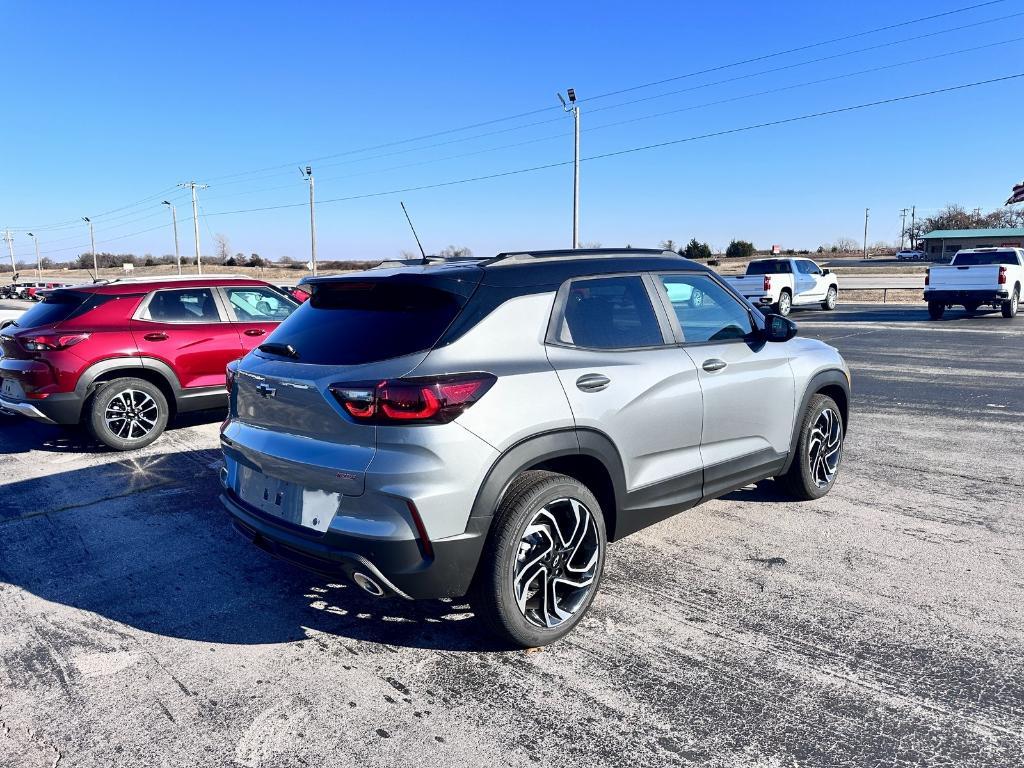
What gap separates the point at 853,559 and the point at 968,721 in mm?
1582

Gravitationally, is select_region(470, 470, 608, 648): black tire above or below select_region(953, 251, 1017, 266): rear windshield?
below

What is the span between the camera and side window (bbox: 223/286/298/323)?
26.8 feet

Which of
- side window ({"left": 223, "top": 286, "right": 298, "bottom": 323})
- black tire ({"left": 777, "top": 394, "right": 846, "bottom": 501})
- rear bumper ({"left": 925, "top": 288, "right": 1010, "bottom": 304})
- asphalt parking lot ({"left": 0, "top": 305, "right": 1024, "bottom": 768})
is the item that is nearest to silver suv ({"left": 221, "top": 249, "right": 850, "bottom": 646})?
asphalt parking lot ({"left": 0, "top": 305, "right": 1024, "bottom": 768})

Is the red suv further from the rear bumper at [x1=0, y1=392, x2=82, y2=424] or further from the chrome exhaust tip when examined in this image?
the chrome exhaust tip

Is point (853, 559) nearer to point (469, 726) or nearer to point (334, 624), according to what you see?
point (469, 726)

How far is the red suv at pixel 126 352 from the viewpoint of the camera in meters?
7.05

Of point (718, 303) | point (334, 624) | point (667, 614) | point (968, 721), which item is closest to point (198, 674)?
point (334, 624)

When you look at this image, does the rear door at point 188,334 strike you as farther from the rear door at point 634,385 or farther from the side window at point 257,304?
the rear door at point 634,385

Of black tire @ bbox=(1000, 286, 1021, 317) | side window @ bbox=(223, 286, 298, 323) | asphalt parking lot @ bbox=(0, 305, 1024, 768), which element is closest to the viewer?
asphalt parking lot @ bbox=(0, 305, 1024, 768)

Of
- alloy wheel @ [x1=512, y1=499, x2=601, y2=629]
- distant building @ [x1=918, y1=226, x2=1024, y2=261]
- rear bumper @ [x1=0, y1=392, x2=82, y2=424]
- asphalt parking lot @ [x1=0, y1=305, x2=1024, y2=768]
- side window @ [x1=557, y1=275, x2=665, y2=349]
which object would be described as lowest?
asphalt parking lot @ [x1=0, y1=305, x2=1024, y2=768]

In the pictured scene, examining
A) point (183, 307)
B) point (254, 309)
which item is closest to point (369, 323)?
point (183, 307)

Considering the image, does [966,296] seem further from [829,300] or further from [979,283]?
[829,300]

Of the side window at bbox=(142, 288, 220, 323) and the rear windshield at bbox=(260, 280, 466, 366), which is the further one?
the side window at bbox=(142, 288, 220, 323)

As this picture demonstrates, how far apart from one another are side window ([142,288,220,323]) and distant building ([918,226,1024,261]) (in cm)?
9671
